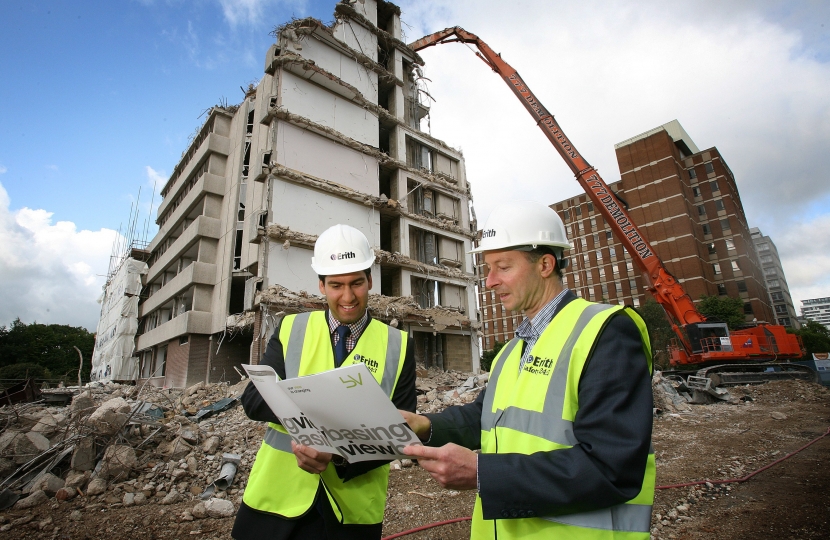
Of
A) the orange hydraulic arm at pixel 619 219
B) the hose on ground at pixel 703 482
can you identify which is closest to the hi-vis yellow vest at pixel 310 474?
the hose on ground at pixel 703 482

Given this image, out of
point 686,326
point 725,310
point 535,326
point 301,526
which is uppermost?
point 725,310

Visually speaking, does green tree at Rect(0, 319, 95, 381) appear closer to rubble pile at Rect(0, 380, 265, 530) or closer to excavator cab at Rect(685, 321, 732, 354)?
rubble pile at Rect(0, 380, 265, 530)

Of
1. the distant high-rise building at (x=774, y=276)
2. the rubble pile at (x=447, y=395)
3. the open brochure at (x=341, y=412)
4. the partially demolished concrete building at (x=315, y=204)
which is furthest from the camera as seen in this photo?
the distant high-rise building at (x=774, y=276)

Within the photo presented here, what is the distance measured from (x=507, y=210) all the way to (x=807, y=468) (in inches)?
261

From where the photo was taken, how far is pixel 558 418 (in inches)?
52.4

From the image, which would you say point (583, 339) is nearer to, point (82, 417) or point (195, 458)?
point (195, 458)

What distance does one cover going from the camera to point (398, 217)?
20.9m

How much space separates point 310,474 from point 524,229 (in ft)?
5.03

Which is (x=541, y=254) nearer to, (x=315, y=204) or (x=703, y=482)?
(x=703, y=482)

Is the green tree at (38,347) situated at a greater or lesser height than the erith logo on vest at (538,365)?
greater

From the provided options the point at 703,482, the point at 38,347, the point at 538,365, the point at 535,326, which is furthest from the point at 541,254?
the point at 38,347

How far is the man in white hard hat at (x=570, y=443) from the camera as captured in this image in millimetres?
1194

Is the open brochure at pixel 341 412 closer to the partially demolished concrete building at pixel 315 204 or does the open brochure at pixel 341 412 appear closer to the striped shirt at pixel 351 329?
the striped shirt at pixel 351 329

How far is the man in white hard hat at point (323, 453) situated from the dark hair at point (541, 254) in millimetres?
980
